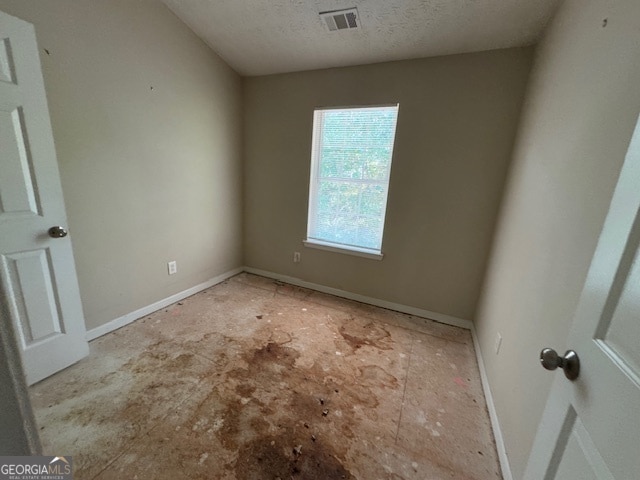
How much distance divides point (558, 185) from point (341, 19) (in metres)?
1.85

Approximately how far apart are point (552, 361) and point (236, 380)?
1.66 meters

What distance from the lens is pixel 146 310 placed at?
2.37m

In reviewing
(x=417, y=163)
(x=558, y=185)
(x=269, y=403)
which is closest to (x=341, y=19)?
(x=417, y=163)

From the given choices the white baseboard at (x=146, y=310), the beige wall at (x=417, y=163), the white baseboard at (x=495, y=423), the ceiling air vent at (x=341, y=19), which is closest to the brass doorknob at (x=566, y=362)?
the white baseboard at (x=495, y=423)

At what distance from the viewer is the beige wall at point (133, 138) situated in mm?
1700

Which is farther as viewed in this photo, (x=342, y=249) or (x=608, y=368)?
(x=342, y=249)

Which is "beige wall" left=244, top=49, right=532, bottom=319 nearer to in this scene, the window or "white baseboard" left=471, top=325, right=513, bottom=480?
the window

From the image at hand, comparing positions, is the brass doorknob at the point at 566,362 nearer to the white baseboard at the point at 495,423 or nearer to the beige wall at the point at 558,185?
the beige wall at the point at 558,185

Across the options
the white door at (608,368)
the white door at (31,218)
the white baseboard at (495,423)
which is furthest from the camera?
the white door at (31,218)

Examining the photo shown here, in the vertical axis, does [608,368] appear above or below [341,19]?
below

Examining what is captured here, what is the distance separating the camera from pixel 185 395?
1.56 meters

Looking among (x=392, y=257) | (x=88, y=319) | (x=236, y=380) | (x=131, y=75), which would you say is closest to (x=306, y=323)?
(x=236, y=380)

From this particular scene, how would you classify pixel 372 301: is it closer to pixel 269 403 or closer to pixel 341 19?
pixel 269 403

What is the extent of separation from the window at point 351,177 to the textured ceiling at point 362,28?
48cm
